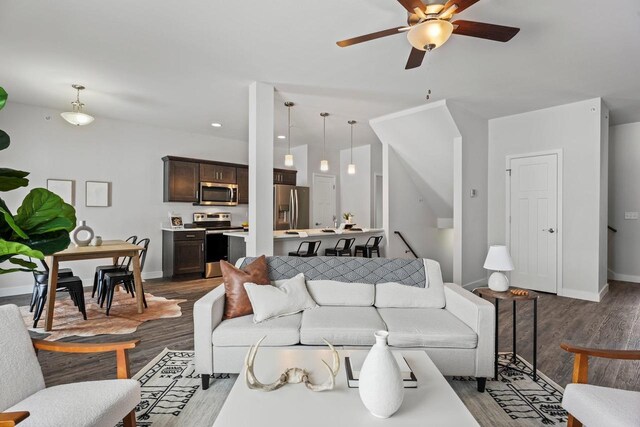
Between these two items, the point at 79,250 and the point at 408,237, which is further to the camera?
the point at 408,237

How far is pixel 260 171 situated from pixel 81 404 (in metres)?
2.91

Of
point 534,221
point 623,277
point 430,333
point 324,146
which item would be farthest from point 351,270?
point 623,277

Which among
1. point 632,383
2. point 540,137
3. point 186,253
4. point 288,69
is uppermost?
point 288,69

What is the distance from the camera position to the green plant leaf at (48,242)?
1.34 m

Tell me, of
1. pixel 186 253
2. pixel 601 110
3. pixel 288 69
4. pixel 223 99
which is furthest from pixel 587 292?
pixel 186 253

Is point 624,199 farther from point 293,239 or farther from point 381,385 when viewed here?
point 381,385

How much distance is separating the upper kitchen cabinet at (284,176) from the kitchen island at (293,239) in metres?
2.37

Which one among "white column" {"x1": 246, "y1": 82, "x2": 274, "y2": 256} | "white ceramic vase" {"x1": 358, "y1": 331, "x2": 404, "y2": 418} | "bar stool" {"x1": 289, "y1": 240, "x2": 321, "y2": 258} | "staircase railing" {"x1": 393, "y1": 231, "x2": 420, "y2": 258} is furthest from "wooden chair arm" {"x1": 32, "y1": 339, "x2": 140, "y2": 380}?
"staircase railing" {"x1": 393, "y1": 231, "x2": 420, "y2": 258}

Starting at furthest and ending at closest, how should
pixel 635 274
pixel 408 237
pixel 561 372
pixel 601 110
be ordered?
pixel 408 237 → pixel 635 274 → pixel 601 110 → pixel 561 372

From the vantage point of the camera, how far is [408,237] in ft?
21.1

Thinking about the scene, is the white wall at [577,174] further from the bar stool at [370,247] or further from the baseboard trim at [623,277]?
the bar stool at [370,247]

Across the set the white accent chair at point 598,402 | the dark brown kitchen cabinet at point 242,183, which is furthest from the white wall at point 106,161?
the white accent chair at point 598,402

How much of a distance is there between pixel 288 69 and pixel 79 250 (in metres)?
3.02

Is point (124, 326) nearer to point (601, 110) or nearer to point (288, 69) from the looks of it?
point (288, 69)
